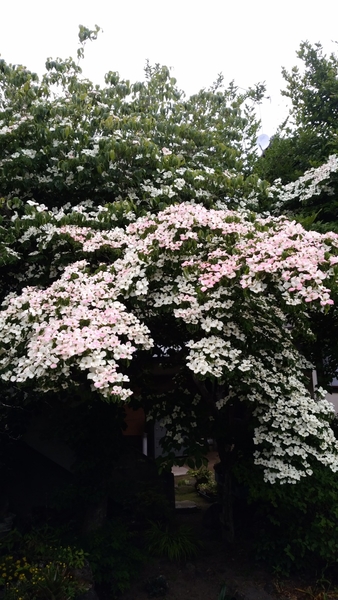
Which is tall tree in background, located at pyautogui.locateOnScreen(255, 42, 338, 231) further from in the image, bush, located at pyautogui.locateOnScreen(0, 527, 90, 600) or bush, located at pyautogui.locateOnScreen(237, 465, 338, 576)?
bush, located at pyautogui.locateOnScreen(0, 527, 90, 600)

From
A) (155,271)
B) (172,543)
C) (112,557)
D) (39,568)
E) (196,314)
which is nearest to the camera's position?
(196,314)

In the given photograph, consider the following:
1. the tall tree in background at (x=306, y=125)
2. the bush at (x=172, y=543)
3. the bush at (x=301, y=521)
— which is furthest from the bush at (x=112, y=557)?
the tall tree in background at (x=306, y=125)

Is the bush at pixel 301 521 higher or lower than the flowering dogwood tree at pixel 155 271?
lower

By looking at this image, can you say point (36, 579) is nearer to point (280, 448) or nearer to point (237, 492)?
point (280, 448)

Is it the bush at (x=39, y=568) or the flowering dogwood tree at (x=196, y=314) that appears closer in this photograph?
the flowering dogwood tree at (x=196, y=314)

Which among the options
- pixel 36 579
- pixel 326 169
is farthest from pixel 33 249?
pixel 326 169

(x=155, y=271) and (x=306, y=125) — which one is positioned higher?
(x=306, y=125)

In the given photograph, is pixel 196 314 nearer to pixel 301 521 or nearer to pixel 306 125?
pixel 301 521

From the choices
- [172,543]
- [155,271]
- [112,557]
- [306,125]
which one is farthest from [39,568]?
[306,125]

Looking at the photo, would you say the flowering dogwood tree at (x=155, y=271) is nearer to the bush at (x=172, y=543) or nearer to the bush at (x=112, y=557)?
the bush at (x=112, y=557)

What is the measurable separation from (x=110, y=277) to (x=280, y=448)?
2.28m

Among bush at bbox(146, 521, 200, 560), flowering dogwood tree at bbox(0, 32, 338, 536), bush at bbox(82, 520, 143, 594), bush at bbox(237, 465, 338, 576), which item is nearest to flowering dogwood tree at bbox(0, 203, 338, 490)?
flowering dogwood tree at bbox(0, 32, 338, 536)

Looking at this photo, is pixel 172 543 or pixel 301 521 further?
pixel 172 543

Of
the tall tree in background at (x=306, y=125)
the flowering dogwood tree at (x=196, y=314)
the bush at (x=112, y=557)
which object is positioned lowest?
the bush at (x=112, y=557)
